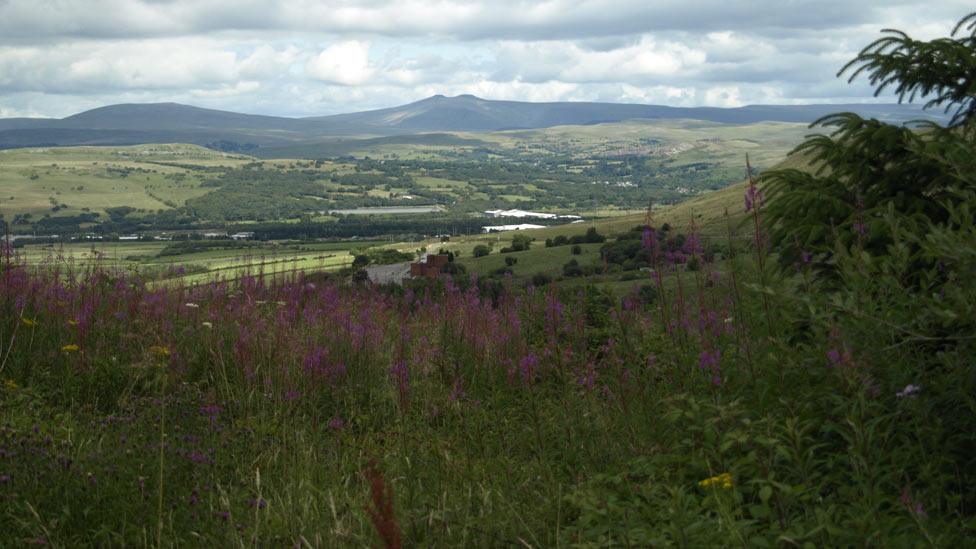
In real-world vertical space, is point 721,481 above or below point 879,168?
below

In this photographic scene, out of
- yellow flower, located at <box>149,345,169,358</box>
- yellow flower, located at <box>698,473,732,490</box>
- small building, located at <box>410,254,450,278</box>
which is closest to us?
yellow flower, located at <box>698,473,732,490</box>

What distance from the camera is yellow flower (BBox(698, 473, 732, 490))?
3.70 meters

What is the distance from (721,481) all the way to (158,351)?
13.7 feet

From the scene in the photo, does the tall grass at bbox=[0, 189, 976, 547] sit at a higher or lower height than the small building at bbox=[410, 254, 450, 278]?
higher

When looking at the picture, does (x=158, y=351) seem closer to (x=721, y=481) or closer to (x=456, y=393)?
(x=456, y=393)

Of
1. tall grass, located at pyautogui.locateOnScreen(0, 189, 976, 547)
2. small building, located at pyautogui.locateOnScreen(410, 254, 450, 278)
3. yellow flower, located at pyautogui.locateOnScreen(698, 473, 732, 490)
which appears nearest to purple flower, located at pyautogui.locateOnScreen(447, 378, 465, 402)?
tall grass, located at pyautogui.locateOnScreen(0, 189, 976, 547)

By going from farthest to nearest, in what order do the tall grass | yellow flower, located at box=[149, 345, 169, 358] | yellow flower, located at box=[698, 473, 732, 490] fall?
yellow flower, located at box=[149, 345, 169, 358] < yellow flower, located at box=[698, 473, 732, 490] < the tall grass

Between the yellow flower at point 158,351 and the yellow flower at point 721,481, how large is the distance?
384 centimetres

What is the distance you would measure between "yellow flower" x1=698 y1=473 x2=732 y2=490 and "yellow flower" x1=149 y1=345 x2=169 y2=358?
3.84m

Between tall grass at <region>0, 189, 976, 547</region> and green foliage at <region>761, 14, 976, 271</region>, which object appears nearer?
tall grass at <region>0, 189, 976, 547</region>

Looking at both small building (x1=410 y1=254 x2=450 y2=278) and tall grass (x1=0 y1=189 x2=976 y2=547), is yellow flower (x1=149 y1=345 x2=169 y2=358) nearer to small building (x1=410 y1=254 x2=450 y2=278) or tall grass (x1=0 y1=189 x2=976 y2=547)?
tall grass (x1=0 y1=189 x2=976 y2=547)

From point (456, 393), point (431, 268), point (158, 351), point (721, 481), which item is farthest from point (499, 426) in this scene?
point (431, 268)

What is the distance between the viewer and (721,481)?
3.86 metres

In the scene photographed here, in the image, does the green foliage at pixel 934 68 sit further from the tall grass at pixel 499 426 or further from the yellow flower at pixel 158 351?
the yellow flower at pixel 158 351
